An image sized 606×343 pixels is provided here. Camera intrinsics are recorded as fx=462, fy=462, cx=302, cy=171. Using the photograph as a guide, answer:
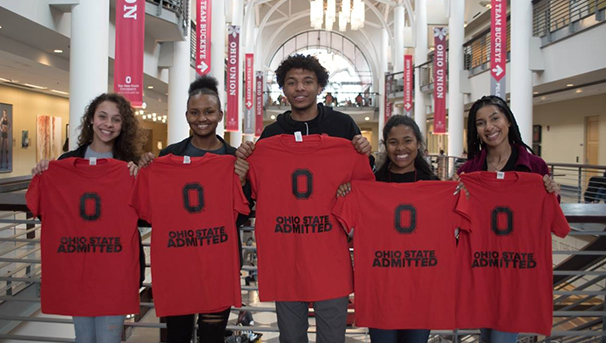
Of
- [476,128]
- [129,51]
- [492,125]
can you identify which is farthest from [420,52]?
[492,125]

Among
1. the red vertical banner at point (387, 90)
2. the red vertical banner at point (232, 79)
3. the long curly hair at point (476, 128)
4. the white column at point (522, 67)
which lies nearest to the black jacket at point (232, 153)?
the long curly hair at point (476, 128)

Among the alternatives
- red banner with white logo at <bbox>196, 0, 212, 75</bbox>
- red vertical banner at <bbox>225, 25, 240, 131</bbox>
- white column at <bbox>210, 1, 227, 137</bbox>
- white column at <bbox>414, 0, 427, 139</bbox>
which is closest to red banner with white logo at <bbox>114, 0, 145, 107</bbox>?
red banner with white logo at <bbox>196, 0, 212, 75</bbox>

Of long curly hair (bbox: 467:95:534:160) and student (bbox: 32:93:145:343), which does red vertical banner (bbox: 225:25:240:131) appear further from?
long curly hair (bbox: 467:95:534:160)

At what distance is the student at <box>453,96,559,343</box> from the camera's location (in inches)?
109

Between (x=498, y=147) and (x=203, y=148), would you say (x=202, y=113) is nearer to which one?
(x=203, y=148)

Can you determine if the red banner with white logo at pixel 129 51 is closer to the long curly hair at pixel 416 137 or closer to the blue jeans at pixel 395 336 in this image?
the long curly hair at pixel 416 137

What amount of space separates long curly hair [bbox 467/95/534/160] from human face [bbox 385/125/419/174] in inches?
16.8

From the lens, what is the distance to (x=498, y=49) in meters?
10.8

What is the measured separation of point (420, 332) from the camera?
8.91 ft

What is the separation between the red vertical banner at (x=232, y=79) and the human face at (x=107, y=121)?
1331 cm

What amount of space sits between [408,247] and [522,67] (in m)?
10.2

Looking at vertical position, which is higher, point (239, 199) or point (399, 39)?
point (399, 39)

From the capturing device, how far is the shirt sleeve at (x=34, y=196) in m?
2.71

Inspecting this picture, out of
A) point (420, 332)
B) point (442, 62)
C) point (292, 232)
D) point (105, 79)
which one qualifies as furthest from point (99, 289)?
point (442, 62)
